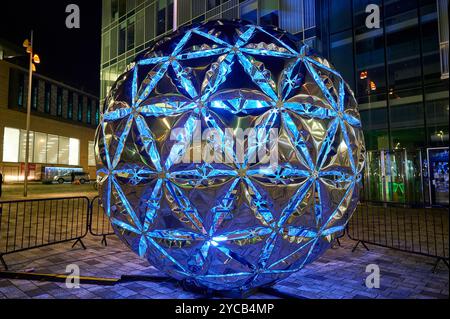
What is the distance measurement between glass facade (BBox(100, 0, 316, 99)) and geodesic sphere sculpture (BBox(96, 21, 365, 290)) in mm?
9183

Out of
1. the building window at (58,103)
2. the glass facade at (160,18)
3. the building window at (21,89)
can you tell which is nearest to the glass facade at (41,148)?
the building window at (21,89)

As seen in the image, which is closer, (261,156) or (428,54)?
(261,156)

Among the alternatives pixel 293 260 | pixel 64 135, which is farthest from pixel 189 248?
pixel 64 135

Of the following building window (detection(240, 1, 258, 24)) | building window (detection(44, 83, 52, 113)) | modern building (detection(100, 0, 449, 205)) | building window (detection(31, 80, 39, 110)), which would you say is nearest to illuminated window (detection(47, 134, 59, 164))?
building window (detection(44, 83, 52, 113))

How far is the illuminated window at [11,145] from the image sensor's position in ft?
131

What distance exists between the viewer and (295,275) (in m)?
4.68

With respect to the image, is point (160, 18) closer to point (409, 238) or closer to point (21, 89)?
point (409, 238)

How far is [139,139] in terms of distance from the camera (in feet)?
9.82

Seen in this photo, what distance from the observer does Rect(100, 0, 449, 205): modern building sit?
44.7ft

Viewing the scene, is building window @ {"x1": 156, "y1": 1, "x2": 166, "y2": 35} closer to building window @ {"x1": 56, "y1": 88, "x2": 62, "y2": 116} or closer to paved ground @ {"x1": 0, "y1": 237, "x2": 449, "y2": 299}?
paved ground @ {"x1": 0, "y1": 237, "x2": 449, "y2": 299}

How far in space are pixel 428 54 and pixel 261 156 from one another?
1472cm

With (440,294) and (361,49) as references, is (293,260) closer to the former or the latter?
(440,294)

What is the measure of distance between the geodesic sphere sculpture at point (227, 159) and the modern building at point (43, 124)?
3968 cm

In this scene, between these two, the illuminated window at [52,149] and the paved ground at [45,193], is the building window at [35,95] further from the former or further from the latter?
the paved ground at [45,193]
